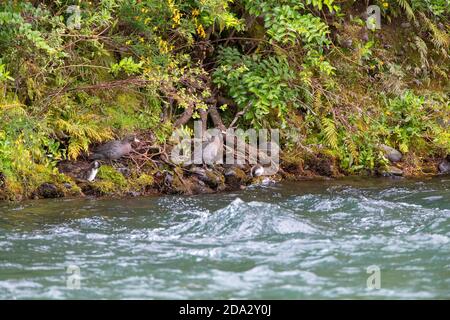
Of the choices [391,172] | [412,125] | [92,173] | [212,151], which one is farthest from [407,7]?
[92,173]

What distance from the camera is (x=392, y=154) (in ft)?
38.9

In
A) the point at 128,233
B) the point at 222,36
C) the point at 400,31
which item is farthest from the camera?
the point at 400,31

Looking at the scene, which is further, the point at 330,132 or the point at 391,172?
the point at 330,132

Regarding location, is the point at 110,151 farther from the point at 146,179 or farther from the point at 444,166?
the point at 444,166

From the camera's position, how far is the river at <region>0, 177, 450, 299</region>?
5.41 meters

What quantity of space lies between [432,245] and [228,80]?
17.3ft

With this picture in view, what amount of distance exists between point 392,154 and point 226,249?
6.11m

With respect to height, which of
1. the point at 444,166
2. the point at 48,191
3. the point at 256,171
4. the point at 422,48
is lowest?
the point at 48,191

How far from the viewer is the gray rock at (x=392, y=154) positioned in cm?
1179

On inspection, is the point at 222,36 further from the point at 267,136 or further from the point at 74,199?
the point at 74,199

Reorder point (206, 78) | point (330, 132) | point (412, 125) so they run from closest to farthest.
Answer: point (206, 78)
point (330, 132)
point (412, 125)

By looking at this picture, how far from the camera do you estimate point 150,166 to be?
33.4 feet
